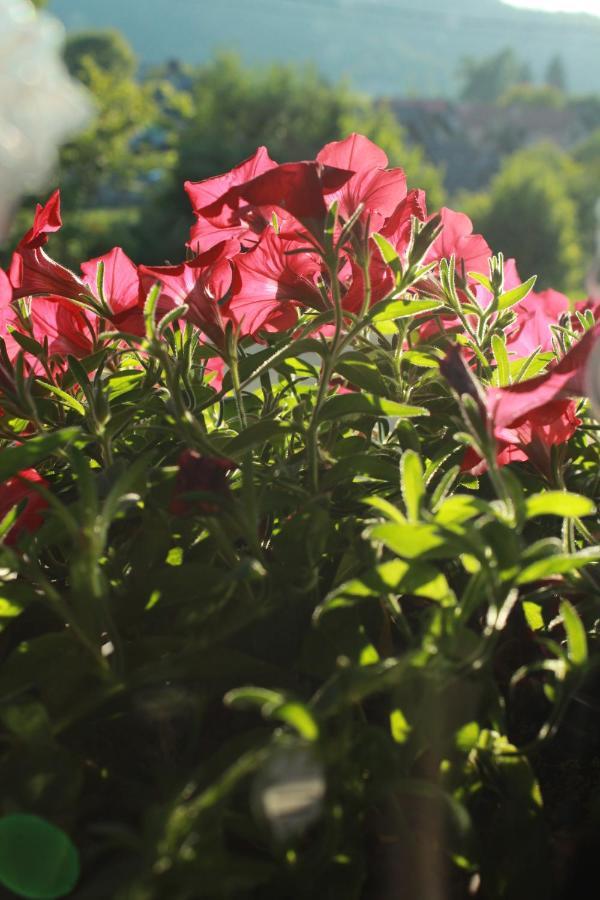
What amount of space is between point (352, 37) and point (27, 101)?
63.5 meters

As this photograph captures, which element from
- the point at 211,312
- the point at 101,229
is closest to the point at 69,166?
the point at 101,229

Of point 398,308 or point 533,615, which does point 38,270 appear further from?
point 533,615

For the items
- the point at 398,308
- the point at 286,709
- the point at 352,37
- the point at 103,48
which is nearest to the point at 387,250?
the point at 398,308

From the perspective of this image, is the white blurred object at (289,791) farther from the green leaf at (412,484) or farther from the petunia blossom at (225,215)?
the petunia blossom at (225,215)

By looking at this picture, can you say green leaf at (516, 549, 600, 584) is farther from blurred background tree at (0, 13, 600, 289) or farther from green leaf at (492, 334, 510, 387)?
blurred background tree at (0, 13, 600, 289)

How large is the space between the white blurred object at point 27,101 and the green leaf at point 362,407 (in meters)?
0.15

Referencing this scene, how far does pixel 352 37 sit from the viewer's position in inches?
2279

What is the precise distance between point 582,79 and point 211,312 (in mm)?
65085

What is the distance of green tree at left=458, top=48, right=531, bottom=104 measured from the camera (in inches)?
1885

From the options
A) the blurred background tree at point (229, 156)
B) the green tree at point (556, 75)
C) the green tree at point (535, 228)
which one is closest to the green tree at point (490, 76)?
the green tree at point (556, 75)

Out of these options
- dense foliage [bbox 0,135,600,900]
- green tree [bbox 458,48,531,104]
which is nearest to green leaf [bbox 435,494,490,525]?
dense foliage [bbox 0,135,600,900]

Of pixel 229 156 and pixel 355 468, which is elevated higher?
pixel 355 468

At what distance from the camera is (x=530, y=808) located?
0.31 meters

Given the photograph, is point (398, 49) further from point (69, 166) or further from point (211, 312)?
point (211, 312)
